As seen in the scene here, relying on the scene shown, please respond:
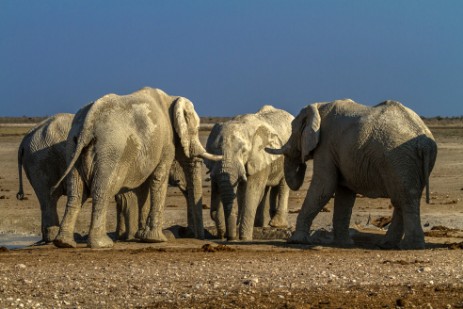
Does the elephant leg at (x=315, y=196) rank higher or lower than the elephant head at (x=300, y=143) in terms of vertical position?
lower

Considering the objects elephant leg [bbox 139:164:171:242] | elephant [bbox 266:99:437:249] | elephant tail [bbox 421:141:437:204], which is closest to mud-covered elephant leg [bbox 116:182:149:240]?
elephant leg [bbox 139:164:171:242]

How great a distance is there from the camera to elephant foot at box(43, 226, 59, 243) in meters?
19.5

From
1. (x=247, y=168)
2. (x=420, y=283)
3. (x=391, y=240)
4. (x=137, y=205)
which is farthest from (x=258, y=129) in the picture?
(x=420, y=283)

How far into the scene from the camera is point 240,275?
13773mm

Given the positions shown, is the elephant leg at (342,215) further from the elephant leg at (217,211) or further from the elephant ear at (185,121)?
the elephant leg at (217,211)

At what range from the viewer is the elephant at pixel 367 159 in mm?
17203

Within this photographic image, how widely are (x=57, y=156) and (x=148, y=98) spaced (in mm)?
2293

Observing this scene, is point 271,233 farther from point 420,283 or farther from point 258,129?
point 420,283

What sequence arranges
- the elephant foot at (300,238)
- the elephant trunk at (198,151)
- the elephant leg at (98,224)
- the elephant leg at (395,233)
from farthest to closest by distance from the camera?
1. the elephant trunk at (198,151)
2. the elephant foot at (300,238)
3. the elephant leg at (395,233)
4. the elephant leg at (98,224)

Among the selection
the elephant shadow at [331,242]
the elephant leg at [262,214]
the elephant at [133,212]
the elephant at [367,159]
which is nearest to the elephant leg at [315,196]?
the elephant at [367,159]

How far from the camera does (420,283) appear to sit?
13.2 m

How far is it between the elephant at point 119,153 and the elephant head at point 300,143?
1.76 m

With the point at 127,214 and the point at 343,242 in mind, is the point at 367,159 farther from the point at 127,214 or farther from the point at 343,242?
the point at 127,214

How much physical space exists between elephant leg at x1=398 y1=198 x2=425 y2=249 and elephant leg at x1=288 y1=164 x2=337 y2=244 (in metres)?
1.39
